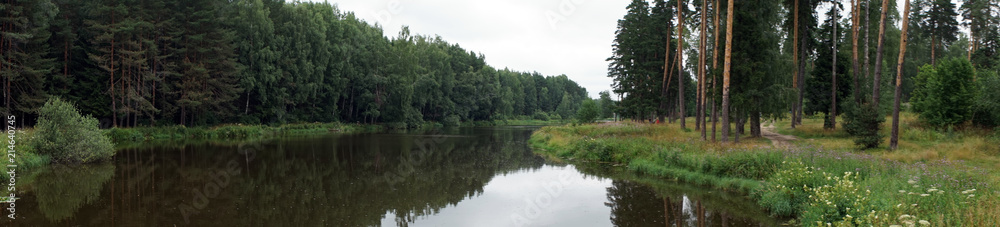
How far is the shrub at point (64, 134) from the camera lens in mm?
18250

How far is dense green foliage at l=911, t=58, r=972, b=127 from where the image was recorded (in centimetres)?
2067

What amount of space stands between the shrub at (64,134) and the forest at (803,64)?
2605cm

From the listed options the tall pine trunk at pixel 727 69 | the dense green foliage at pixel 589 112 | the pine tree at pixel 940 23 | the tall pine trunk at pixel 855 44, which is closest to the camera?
the tall pine trunk at pixel 727 69

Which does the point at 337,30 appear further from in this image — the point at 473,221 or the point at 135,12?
the point at 473,221

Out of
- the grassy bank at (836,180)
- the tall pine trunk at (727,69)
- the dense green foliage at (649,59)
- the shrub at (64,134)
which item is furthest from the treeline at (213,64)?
the tall pine trunk at (727,69)

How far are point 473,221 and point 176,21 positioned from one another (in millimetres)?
40564

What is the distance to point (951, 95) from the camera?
21.1 meters

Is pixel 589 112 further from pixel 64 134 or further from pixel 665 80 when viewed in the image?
pixel 64 134

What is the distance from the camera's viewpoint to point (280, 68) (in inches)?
1917

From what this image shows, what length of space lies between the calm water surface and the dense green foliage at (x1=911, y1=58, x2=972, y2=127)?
14.8 m

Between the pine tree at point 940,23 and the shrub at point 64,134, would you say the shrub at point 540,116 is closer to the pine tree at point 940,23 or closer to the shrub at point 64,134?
the pine tree at point 940,23

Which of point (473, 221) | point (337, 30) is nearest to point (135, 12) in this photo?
point (337, 30)

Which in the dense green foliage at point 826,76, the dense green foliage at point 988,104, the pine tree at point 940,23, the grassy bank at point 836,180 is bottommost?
the grassy bank at point 836,180

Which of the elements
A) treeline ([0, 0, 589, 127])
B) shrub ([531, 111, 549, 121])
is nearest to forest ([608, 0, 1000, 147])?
treeline ([0, 0, 589, 127])
